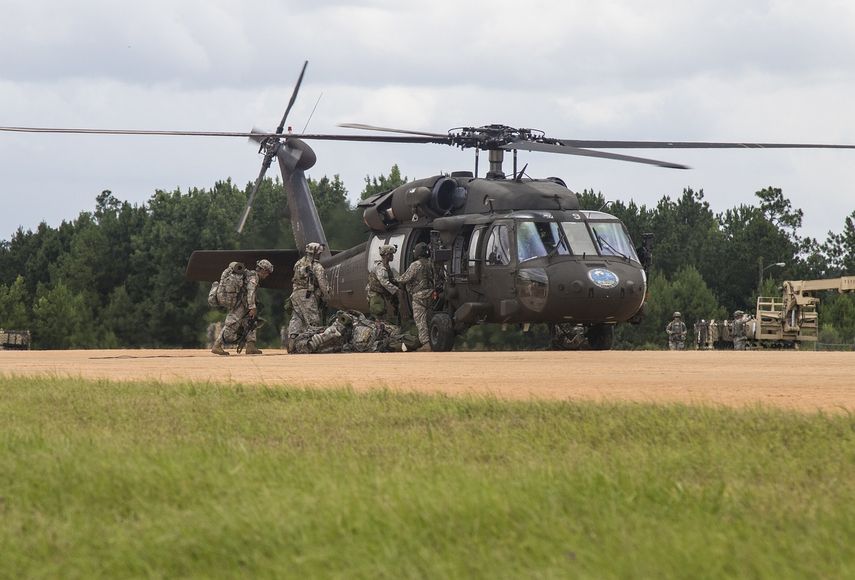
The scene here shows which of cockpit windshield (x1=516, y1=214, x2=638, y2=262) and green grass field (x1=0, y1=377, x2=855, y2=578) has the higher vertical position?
cockpit windshield (x1=516, y1=214, x2=638, y2=262)

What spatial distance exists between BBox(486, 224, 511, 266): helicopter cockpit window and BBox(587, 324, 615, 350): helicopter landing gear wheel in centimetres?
259

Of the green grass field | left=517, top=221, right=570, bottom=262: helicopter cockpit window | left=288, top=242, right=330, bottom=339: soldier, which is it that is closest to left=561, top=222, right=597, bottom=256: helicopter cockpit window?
left=517, top=221, right=570, bottom=262: helicopter cockpit window

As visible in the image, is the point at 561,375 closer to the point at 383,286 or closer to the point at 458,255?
the point at 458,255

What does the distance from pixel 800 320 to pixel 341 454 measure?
42.1m

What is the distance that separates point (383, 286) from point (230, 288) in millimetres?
2941

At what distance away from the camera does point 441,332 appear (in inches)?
842

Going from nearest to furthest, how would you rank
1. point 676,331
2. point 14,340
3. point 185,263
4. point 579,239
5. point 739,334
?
point 579,239
point 676,331
point 14,340
point 739,334
point 185,263

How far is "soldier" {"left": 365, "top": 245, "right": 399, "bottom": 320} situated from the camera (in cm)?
2240

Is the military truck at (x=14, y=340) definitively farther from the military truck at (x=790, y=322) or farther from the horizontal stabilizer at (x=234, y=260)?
the military truck at (x=790, y=322)

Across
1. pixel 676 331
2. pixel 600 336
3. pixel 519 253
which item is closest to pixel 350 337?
pixel 519 253

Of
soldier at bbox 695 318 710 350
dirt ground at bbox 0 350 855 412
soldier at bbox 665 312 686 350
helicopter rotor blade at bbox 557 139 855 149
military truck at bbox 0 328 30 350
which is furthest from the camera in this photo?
soldier at bbox 695 318 710 350

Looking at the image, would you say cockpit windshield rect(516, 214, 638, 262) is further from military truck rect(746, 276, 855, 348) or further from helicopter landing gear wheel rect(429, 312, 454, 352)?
military truck rect(746, 276, 855, 348)

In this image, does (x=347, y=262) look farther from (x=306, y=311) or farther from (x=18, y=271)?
(x=18, y=271)

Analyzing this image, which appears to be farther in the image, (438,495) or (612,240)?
(612,240)
